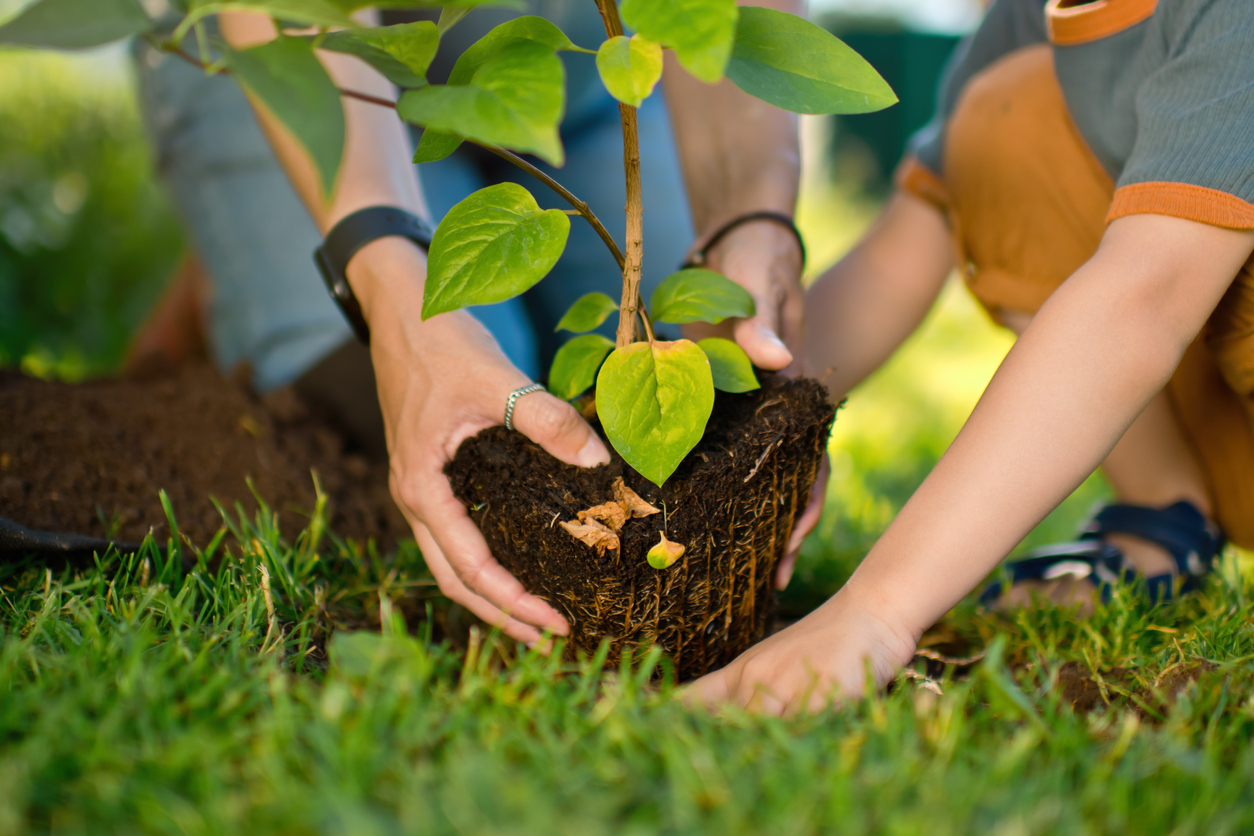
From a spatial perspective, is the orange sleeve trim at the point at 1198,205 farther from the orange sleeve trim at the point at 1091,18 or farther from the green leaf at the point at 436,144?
the green leaf at the point at 436,144

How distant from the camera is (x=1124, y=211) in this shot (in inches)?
38.0

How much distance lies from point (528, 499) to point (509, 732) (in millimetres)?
277

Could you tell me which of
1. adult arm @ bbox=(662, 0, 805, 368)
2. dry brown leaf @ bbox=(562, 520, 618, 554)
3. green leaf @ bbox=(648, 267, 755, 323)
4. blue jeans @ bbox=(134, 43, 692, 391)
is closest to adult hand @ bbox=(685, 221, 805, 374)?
adult arm @ bbox=(662, 0, 805, 368)

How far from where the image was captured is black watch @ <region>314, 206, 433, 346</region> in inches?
45.1

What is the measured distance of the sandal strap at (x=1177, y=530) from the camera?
147cm

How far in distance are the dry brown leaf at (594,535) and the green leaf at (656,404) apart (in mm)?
86

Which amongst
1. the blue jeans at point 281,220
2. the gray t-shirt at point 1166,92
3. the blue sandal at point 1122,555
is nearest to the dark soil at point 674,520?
the gray t-shirt at point 1166,92

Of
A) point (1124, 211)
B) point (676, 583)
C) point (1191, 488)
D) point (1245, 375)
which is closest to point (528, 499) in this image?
point (676, 583)

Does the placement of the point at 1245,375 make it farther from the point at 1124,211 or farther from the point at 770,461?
the point at 770,461

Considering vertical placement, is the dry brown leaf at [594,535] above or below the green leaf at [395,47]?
below

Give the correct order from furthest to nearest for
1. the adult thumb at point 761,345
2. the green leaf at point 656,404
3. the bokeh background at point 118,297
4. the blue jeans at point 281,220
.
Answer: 1. the bokeh background at point 118,297
2. the blue jeans at point 281,220
3. the adult thumb at point 761,345
4. the green leaf at point 656,404

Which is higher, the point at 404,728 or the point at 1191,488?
the point at 404,728

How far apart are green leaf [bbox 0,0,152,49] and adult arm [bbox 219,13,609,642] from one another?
369mm

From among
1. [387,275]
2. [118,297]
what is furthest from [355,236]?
[118,297]
